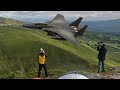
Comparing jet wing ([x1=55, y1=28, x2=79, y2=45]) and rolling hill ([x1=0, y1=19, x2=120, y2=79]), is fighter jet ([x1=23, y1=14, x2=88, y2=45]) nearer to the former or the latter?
A: jet wing ([x1=55, y1=28, x2=79, y2=45])

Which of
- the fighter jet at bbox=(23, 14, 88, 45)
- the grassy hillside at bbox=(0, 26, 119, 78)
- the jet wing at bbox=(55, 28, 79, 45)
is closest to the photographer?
the jet wing at bbox=(55, 28, 79, 45)

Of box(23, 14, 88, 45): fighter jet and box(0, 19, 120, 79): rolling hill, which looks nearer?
box(23, 14, 88, 45): fighter jet

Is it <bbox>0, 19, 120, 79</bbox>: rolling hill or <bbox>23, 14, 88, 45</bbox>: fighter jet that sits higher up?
<bbox>23, 14, 88, 45</bbox>: fighter jet

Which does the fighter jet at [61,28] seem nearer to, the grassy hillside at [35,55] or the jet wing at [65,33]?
the jet wing at [65,33]

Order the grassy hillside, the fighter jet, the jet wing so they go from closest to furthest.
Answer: the jet wing
the fighter jet
the grassy hillside

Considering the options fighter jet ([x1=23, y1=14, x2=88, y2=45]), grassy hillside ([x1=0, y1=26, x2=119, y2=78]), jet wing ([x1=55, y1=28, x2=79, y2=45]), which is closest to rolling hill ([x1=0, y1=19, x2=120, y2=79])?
grassy hillside ([x1=0, y1=26, x2=119, y2=78])

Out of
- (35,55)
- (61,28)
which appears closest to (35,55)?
(35,55)

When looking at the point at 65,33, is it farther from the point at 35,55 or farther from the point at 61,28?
the point at 35,55

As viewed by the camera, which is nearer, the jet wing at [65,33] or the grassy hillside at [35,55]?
the jet wing at [65,33]

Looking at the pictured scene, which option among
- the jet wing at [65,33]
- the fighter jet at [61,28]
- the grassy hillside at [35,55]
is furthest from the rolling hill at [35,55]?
the jet wing at [65,33]
